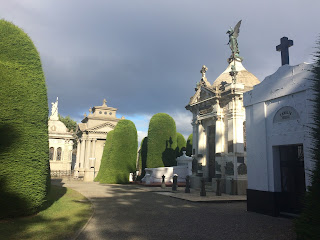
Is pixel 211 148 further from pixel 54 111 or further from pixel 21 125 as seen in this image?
pixel 54 111

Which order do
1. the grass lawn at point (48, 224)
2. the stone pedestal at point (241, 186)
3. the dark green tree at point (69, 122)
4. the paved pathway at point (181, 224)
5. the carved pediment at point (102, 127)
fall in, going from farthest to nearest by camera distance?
the dark green tree at point (69, 122), the carved pediment at point (102, 127), the stone pedestal at point (241, 186), the paved pathway at point (181, 224), the grass lawn at point (48, 224)

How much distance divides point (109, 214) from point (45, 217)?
2.05 m

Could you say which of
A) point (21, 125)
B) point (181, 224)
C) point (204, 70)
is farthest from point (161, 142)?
point (21, 125)

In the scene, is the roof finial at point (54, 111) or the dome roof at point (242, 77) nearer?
the dome roof at point (242, 77)

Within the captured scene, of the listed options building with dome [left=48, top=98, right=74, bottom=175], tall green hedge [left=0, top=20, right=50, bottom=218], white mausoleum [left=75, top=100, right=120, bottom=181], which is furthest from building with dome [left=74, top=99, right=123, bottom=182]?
tall green hedge [left=0, top=20, right=50, bottom=218]

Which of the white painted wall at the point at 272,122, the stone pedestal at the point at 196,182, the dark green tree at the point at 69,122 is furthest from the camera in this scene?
the dark green tree at the point at 69,122

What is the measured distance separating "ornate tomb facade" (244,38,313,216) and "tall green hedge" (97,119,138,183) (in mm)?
15371

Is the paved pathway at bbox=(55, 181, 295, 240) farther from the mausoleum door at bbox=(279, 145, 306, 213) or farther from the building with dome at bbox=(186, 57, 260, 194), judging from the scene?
the building with dome at bbox=(186, 57, 260, 194)

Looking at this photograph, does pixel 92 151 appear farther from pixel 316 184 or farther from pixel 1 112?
pixel 316 184

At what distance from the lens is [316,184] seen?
4887 millimetres

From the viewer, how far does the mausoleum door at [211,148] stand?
1808 centimetres

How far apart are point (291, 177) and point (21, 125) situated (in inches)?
366

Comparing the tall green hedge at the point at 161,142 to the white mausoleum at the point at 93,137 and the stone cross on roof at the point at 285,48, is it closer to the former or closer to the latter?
the white mausoleum at the point at 93,137

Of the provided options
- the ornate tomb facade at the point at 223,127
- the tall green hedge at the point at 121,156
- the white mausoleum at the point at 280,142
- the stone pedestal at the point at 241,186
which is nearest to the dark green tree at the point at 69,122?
the tall green hedge at the point at 121,156
